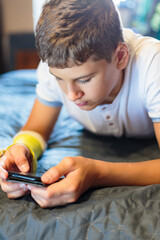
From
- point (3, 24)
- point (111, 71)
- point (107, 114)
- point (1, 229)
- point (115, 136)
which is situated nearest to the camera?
point (1, 229)

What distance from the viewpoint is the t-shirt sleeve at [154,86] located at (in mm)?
850

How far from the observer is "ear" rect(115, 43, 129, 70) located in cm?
83

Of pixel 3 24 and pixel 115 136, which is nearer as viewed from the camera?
pixel 115 136

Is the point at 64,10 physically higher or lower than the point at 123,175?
higher

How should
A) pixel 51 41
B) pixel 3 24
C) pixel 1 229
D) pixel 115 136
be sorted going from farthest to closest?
1. pixel 3 24
2. pixel 115 136
3. pixel 51 41
4. pixel 1 229

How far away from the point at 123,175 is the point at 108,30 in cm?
41

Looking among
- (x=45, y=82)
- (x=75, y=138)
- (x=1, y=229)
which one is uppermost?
(x=45, y=82)

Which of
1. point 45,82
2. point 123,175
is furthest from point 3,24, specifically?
point 123,175

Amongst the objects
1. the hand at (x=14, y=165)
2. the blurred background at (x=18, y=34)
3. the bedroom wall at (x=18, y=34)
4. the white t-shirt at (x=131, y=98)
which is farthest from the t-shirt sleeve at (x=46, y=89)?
the bedroom wall at (x=18, y=34)

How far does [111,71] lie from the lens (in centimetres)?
82

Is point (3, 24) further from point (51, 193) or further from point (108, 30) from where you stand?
point (51, 193)

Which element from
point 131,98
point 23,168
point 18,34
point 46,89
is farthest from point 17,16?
point 23,168

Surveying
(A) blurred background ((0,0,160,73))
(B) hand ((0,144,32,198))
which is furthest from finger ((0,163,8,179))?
(A) blurred background ((0,0,160,73))

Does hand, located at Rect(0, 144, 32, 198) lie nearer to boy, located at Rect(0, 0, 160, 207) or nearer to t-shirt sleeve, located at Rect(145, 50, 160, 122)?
boy, located at Rect(0, 0, 160, 207)
